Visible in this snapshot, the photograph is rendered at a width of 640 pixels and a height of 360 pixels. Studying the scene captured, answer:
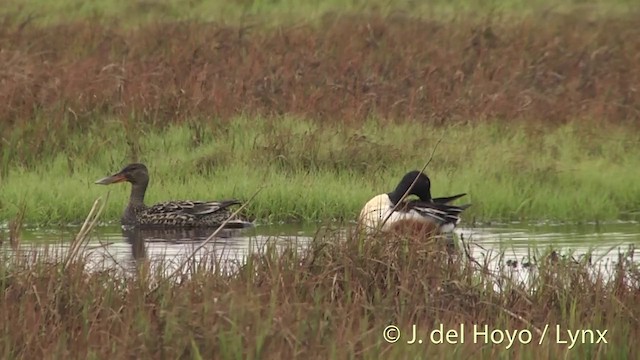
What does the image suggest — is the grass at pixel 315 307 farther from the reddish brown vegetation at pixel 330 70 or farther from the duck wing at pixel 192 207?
the reddish brown vegetation at pixel 330 70

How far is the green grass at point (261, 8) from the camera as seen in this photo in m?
21.5

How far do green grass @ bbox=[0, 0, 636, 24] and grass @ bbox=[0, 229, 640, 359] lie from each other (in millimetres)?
13515

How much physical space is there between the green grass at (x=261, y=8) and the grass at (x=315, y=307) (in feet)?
44.3

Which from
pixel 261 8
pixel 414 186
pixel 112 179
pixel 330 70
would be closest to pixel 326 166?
pixel 112 179

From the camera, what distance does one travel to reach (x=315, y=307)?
655 centimetres

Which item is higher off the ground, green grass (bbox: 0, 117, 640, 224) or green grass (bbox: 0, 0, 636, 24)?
green grass (bbox: 0, 0, 636, 24)

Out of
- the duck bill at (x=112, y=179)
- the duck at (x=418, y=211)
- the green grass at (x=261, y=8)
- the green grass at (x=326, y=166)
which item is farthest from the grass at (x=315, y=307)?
the green grass at (x=261, y=8)

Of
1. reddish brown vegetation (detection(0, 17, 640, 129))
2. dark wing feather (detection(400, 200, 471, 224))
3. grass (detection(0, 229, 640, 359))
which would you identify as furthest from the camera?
reddish brown vegetation (detection(0, 17, 640, 129))

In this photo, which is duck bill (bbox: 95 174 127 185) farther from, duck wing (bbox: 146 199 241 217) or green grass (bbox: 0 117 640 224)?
duck wing (bbox: 146 199 241 217)

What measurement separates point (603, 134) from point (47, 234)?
595 centimetres

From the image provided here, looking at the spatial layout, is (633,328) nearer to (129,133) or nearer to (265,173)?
(265,173)

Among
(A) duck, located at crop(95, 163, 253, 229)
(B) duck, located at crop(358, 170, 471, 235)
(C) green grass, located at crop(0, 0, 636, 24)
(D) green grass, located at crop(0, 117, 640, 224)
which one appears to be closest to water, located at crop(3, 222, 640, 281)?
(A) duck, located at crop(95, 163, 253, 229)

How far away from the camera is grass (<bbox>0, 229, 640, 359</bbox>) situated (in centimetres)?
618

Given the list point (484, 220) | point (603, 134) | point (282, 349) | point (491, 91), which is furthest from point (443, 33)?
point (282, 349)
